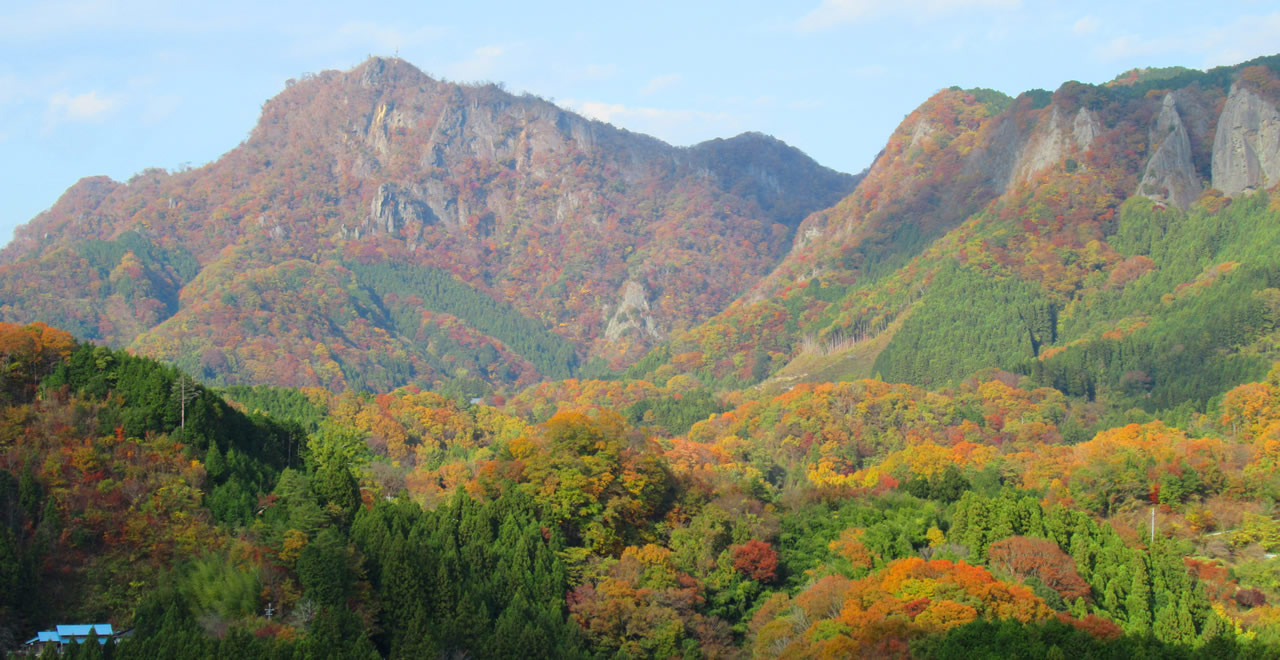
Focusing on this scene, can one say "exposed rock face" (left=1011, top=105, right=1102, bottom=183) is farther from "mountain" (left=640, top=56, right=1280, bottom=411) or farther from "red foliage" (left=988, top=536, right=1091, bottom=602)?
"red foliage" (left=988, top=536, right=1091, bottom=602)

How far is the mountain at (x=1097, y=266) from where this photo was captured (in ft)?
427

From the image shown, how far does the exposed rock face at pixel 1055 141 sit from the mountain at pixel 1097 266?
0.22 metres

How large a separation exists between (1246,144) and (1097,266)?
2087 cm

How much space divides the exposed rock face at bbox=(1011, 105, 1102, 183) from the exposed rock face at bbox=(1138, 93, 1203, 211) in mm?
10304

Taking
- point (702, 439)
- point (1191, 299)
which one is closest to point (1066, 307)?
point (1191, 299)

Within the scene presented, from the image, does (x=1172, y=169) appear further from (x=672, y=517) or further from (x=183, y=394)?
(x=183, y=394)

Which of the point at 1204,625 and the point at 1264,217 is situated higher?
the point at 1264,217

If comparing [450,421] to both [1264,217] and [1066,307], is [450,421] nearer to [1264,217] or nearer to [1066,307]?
[1066,307]

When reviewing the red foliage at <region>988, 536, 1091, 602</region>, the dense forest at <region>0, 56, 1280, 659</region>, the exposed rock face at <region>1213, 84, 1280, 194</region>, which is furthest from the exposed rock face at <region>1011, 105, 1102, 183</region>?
the red foliage at <region>988, 536, 1091, 602</region>

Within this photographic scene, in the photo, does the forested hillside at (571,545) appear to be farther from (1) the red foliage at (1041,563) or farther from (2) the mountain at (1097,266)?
(2) the mountain at (1097,266)

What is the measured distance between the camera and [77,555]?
6506cm

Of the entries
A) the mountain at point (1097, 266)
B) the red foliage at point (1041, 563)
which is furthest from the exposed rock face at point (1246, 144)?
the red foliage at point (1041, 563)

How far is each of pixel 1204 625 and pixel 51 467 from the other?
5703 centimetres

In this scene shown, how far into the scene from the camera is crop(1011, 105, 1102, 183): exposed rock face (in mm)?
175375
